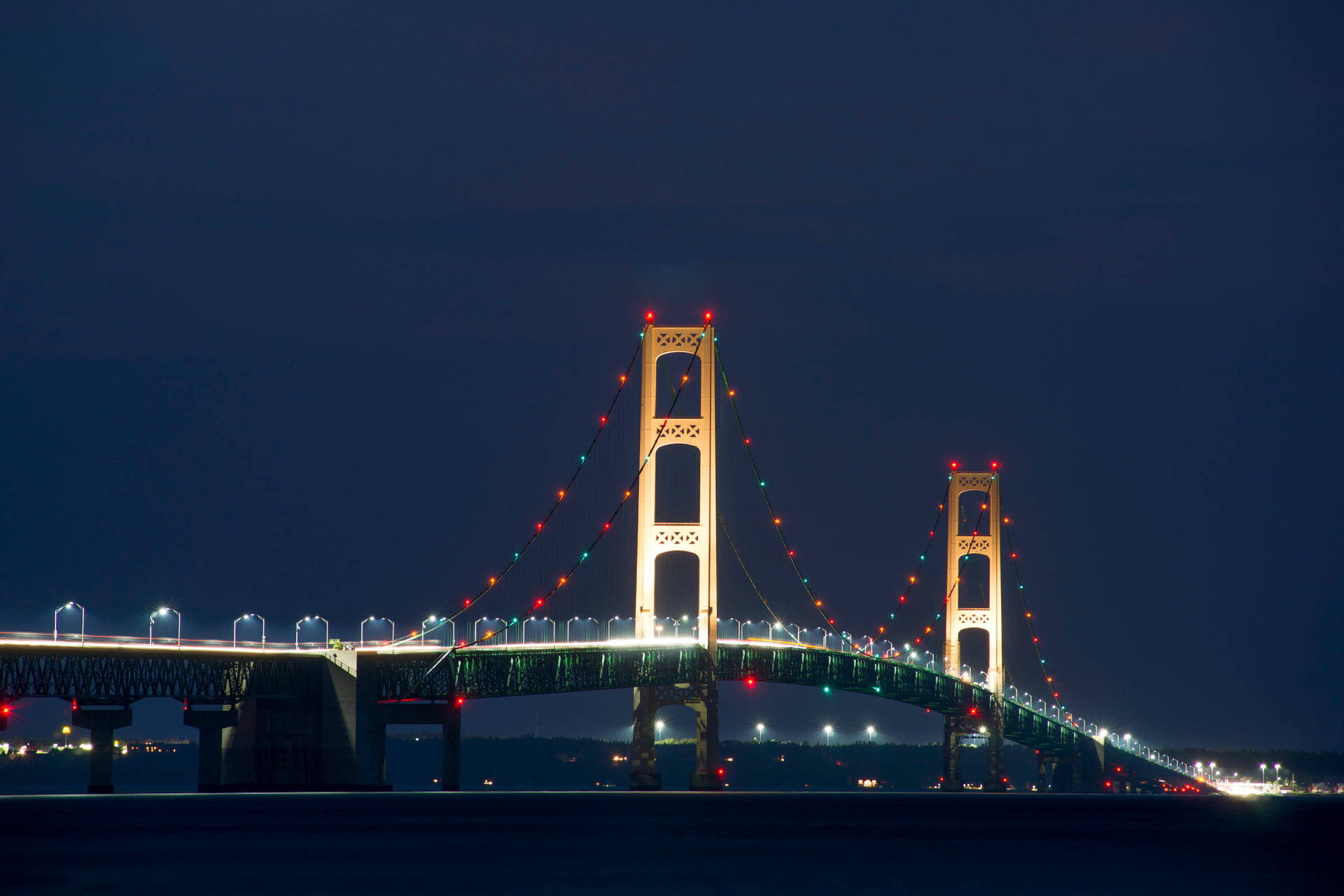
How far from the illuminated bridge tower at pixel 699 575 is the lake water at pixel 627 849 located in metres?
10.8

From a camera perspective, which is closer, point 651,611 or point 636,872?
point 636,872

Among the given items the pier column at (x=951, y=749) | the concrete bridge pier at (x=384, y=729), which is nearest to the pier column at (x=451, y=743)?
the concrete bridge pier at (x=384, y=729)

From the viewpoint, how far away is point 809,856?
142 feet

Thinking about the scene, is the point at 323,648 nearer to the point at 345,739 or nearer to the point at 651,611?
the point at 345,739

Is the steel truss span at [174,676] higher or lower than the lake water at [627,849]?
higher

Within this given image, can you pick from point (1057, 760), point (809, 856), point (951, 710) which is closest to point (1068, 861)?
point (809, 856)

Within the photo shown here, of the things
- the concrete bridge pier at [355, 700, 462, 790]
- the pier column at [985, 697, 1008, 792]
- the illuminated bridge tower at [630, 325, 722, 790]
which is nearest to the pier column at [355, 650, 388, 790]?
the concrete bridge pier at [355, 700, 462, 790]

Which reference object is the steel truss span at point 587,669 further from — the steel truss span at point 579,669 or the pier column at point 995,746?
the pier column at point 995,746

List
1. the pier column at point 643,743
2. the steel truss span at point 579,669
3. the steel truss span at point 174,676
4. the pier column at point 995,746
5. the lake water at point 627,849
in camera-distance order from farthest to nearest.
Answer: the pier column at point 995,746 → the pier column at point 643,743 → the steel truss span at point 579,669 → the steel truss span at point 174,676 → the lake water at point 627,849

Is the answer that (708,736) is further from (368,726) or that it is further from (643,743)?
(368,726)

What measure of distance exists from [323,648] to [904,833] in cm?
2914

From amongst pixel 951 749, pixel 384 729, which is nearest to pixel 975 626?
pixel 951 749

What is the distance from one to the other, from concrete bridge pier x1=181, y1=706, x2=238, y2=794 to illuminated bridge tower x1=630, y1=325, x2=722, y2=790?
57.3 feet

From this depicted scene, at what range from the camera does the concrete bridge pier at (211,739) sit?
256 feet
